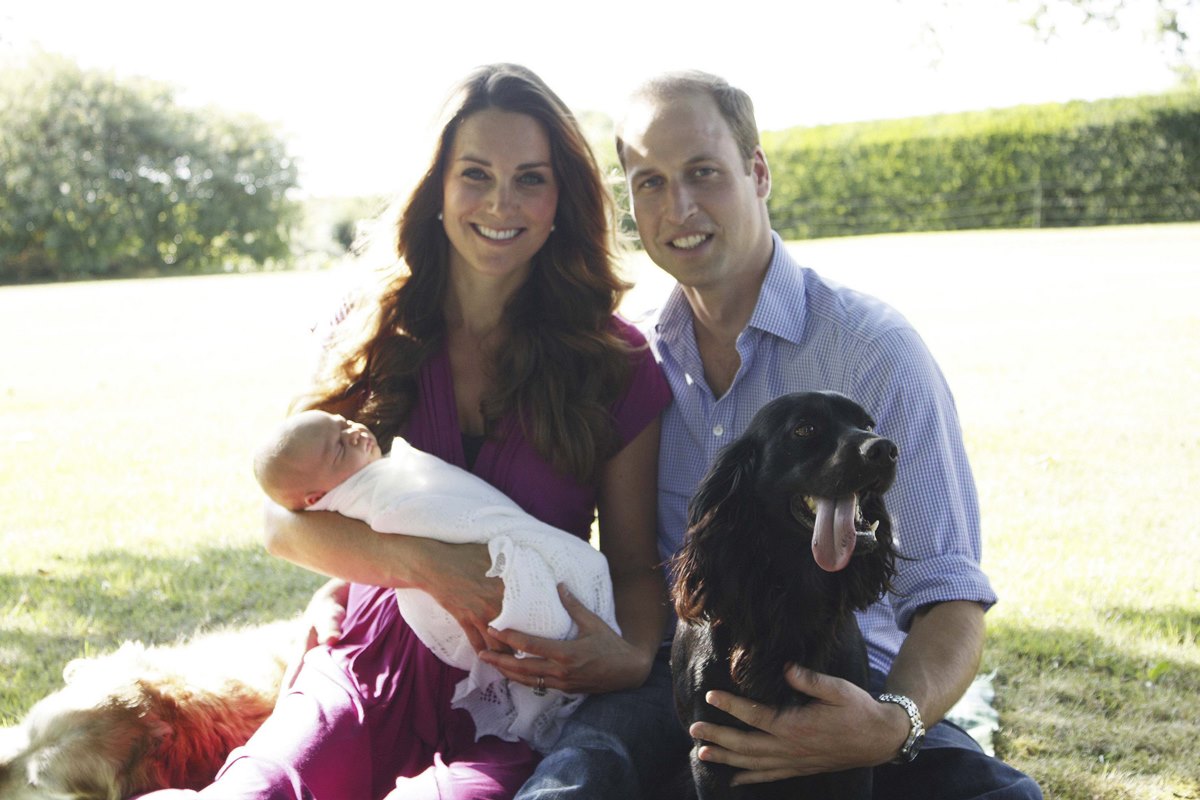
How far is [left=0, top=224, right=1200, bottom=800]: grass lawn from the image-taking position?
405cm

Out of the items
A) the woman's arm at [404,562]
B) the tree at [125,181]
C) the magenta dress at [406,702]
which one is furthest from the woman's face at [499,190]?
the tree at [125,181]

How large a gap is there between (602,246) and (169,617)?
282 centimetres

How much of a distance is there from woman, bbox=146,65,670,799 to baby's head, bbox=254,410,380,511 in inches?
4.6

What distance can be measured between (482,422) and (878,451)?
1.59 m

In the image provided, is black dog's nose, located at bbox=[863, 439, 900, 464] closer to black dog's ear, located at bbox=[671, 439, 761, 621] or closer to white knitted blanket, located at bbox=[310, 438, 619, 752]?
black dog's ear, located at bbox=[671, 439, 761, 621]

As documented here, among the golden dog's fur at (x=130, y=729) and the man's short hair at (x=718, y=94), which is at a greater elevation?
the man's short hair at (x=718, y=94)

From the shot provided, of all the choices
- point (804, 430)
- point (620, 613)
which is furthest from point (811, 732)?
point (620, 613)

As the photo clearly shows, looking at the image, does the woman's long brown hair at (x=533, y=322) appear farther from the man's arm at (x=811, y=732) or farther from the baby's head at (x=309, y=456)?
the man's arm at (x=811, y=732)

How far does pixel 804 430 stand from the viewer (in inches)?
89.9

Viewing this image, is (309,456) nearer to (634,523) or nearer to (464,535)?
(464,535)

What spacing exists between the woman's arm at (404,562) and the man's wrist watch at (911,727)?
1.03 metres

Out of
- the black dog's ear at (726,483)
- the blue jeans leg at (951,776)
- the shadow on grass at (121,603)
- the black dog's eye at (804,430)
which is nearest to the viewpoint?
the black dog's eye at (804,430)

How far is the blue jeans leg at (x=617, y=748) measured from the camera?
2533 mm

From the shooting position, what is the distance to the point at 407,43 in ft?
89.7
